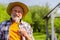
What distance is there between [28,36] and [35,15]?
Answer: 159 ft

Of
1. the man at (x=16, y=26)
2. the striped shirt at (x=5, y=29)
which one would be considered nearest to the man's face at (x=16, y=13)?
the man at (x=16, y=26)

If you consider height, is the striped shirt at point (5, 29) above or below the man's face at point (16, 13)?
below

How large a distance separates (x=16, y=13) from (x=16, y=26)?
161 mm

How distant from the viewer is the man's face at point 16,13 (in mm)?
3002

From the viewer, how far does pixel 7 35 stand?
3021mm

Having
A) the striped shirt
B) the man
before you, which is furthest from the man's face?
the striped shirt

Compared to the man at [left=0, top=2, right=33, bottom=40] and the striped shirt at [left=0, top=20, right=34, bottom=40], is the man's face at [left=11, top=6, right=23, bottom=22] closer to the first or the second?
the man at [left=0, top=2, right=33, bottom=40]

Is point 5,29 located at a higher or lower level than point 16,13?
lower

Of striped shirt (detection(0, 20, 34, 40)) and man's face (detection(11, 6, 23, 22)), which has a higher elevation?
man's face (detection(11, 6, 23, 22))

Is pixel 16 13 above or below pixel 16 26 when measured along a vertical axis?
above

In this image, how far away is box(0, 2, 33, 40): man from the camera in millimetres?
2977

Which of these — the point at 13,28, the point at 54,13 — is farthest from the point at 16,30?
the point at 54,13

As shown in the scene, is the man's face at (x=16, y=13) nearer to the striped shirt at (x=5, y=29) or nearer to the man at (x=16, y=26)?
the man at (x=16, y=26)

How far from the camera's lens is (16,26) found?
3033mm
